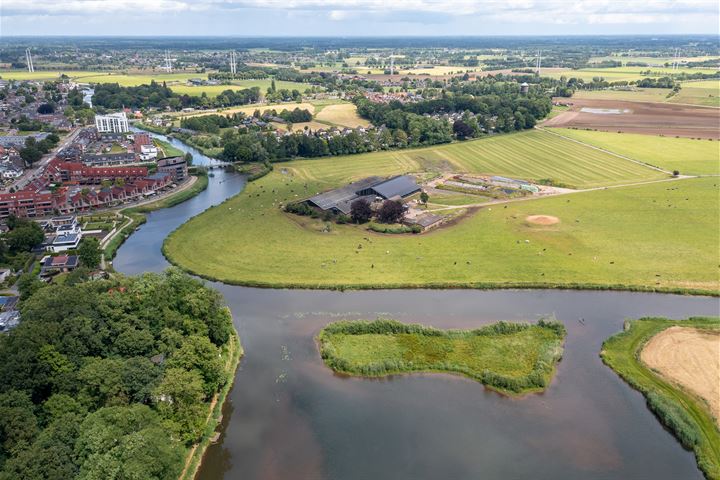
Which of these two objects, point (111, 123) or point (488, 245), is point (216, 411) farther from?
→ point (111, 123)

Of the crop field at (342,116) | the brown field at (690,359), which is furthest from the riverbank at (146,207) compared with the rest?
the brown field at (690,359)

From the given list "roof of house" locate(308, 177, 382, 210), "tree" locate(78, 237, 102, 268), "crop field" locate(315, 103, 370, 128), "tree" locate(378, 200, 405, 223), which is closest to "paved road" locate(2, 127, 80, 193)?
"tree" locate(78, 237, 102, 268)

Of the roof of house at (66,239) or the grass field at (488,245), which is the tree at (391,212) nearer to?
the grass field at (488,245)

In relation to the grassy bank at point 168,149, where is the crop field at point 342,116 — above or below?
above

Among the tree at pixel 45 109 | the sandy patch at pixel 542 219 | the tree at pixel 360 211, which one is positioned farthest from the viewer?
the tree at pixel 45 109

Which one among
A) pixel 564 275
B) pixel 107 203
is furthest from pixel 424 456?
pixel 107 203

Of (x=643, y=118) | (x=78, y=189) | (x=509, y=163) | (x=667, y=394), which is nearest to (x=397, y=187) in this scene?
(x=509, y=163)

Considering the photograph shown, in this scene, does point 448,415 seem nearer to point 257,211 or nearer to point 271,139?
point 257,211
